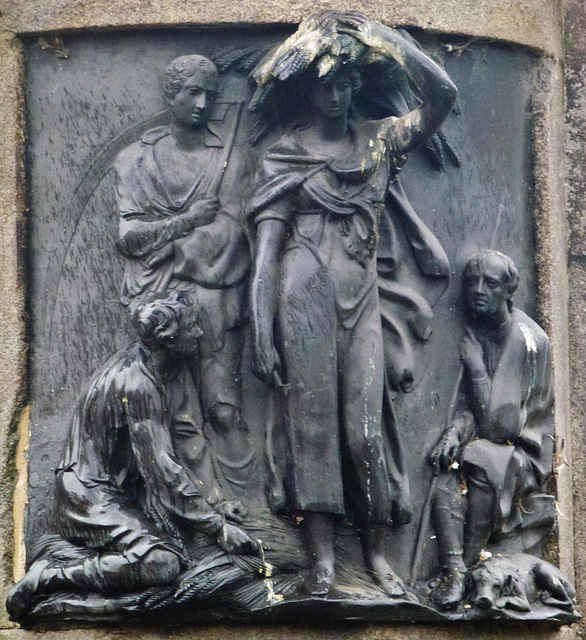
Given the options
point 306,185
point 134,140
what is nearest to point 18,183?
point 134,140

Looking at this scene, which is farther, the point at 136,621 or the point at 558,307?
the point at 558,307

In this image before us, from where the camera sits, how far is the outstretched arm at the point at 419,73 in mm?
6867

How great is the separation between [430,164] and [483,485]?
1.48 metres

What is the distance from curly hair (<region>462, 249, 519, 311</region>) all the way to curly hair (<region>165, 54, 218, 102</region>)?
1.39 m

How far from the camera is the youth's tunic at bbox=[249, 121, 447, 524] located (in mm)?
6887

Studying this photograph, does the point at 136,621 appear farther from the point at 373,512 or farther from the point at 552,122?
the point at 552,122

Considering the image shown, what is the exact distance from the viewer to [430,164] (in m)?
7.39

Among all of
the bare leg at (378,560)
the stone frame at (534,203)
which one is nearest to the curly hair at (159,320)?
the stone frame at (534,203)

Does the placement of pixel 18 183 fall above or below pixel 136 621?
above

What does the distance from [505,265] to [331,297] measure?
850 millimetres

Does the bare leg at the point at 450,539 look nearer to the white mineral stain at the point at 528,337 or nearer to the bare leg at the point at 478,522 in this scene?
the bare leg at the point at 478,522

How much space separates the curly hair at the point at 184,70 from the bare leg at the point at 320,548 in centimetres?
196

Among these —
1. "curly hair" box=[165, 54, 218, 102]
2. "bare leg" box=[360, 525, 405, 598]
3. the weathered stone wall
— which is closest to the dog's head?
"bare leg" box=[360, 525, 405, 598]

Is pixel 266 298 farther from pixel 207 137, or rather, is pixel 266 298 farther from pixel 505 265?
pixel 505 265
